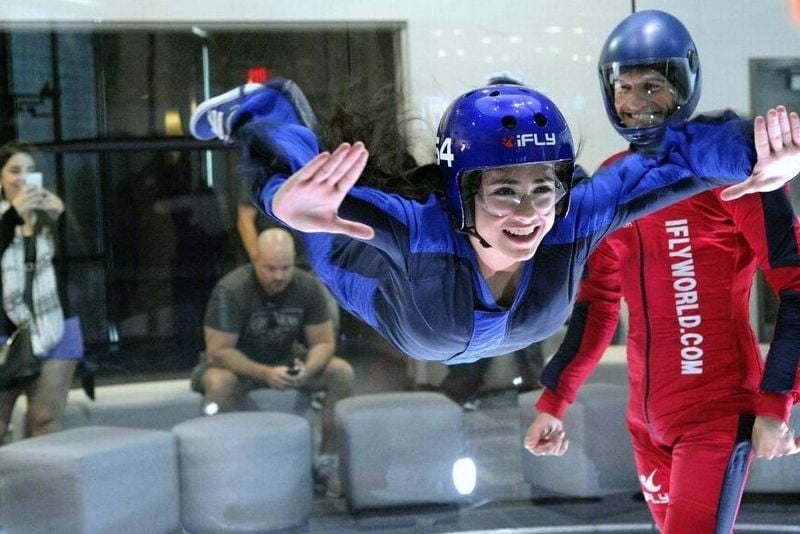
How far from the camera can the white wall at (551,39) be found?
476 centimetres

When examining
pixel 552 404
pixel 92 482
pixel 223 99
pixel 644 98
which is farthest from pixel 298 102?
pixel 92 482

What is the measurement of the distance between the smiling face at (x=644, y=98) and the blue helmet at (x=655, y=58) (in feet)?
0.03

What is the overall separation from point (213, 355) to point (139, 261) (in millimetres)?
529

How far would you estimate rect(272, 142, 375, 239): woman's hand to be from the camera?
1732 millimetres

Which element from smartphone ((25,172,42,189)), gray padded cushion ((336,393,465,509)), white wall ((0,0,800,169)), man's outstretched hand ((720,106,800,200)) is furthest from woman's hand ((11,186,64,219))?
man's outstretched hand ((720,106,800,200))

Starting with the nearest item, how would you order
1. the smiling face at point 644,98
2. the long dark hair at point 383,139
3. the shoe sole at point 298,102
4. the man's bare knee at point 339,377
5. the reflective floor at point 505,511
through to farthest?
the long dark hair at point 383,139, the shoe sole at point 298,102, the smiling face at point 644,98, the reflective floor at point 505,511, the man's bare knee at point 339,377

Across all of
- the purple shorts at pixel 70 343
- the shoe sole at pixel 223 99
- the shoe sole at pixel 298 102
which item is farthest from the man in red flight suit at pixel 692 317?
the purple shorts at pixel 70 343

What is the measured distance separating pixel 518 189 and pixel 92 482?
2567 mm

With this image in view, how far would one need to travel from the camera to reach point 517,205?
1973 millimetres

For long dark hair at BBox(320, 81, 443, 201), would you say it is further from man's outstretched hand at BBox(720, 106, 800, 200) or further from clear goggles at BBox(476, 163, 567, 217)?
man's outstretched hand at BBox(720, 106, 800, 200)

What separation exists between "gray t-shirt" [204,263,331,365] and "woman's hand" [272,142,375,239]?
2850 millimetres

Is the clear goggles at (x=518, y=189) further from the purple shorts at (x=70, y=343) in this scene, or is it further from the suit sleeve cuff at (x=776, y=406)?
the purple shorts at (x=70, y=343)

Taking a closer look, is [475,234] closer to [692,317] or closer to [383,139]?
[383,139]

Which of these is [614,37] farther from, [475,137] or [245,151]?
[245,151]
